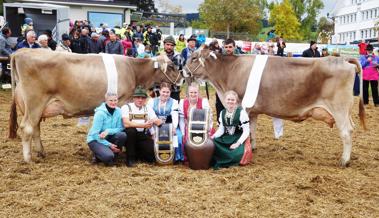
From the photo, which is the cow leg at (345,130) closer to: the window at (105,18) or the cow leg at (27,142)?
the cow leg at (27,142)

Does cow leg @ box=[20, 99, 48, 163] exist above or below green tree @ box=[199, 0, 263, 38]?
below

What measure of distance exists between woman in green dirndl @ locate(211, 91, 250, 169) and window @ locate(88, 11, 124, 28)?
2542 cm

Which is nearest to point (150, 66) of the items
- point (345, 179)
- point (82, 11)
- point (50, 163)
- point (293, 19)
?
point (50, 163)

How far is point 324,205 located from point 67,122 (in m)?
6.79

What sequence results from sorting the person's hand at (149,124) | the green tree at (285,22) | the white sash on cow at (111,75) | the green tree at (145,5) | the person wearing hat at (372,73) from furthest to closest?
the green tree at (145,5), the green tree at (285,22), the person wearing hat at (372,73), the white sash on cow at (111,75), the person's hand at (149,124)

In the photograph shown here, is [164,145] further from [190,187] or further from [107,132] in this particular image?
[190,187]

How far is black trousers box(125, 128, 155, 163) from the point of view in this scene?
6602 mm

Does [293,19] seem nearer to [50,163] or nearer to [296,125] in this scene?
[296,125]

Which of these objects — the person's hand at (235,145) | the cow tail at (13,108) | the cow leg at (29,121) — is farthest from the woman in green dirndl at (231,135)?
the cow tail at (13,108)

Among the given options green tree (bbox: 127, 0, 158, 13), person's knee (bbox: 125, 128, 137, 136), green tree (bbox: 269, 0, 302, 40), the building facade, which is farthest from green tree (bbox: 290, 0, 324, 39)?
person's knee (bbox: 125, 128, 137, 136)

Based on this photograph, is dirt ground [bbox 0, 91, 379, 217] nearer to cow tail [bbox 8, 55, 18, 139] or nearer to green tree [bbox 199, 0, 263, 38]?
cow tail [bbox 8, 55, 18, 139]

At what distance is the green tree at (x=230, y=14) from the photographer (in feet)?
156

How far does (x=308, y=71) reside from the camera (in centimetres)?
706

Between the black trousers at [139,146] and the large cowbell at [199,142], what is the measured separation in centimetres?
56
